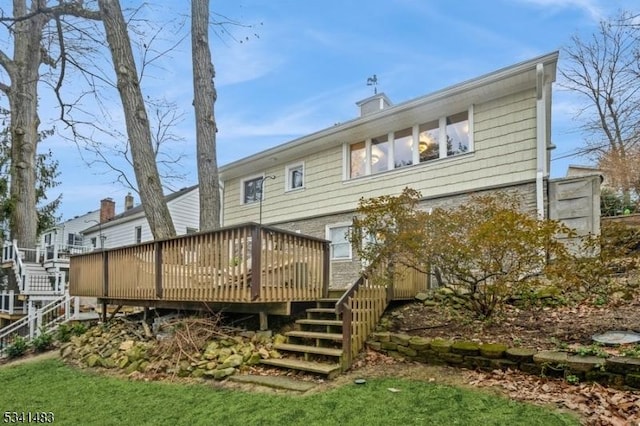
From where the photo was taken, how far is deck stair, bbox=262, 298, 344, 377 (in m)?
5.07

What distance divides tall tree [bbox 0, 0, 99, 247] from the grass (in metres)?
10.9

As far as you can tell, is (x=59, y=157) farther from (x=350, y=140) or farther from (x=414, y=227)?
(x=414, y=227)

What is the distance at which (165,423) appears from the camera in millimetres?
3910

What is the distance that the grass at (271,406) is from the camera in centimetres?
347

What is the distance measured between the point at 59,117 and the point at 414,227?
12225 millimetres

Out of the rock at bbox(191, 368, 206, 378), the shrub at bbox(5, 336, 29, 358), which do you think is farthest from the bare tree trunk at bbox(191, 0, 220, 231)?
the shrub at bbox(5, 336, 29, 358)

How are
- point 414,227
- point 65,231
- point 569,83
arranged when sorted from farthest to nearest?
point 65,231
point 569,83
point 414,227

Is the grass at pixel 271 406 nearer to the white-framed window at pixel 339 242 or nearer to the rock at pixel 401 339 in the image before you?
the rock at pixel 401 339

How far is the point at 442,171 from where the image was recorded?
8.97m

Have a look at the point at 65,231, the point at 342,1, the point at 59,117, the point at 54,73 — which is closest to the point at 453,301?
the point at 342,1

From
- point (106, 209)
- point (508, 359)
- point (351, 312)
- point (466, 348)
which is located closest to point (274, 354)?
point (351, 312)

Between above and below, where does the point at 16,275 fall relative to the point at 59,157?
below

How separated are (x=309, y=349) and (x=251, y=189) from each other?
28.3ft

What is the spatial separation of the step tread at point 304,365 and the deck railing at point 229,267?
2.69ft
